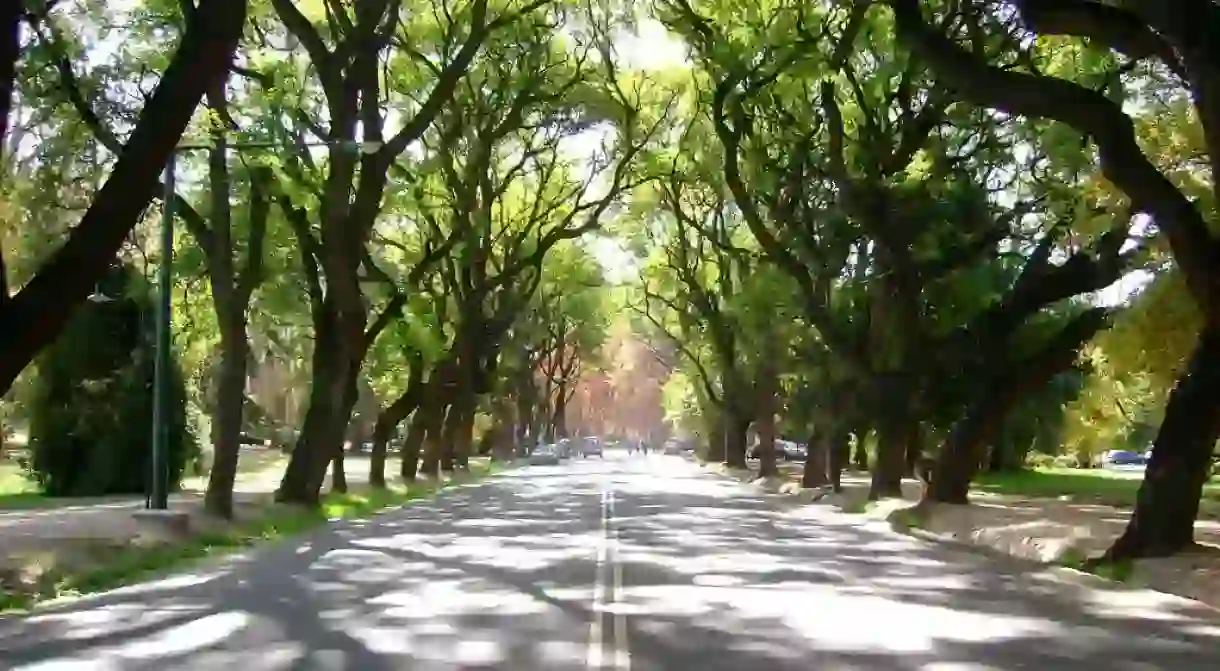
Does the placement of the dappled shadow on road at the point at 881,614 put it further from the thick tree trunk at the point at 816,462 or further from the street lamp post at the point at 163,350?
the thick tree trunk at the point at 816,462

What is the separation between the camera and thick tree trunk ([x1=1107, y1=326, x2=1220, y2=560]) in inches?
738

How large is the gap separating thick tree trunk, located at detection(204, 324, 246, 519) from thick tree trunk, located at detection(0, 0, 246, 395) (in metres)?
13.6

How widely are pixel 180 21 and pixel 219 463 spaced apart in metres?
8.19

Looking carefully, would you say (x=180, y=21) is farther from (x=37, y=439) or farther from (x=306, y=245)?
(x=37, y=439)

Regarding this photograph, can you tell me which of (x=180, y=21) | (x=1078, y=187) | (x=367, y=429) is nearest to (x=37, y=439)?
(x=180, y=21)

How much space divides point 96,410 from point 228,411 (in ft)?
53.4

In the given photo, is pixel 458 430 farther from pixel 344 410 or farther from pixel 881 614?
pixel 881 614

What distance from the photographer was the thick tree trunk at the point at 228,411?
27.1 m

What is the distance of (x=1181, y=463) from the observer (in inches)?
742

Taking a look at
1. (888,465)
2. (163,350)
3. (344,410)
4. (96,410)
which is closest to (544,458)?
(96,410)

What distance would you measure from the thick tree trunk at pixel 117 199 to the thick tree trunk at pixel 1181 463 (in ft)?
42.0

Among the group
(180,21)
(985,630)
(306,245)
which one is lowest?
(985,630)

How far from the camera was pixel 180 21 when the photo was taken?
2544 cm

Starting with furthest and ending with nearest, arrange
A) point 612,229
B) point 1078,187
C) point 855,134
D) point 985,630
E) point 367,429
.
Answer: point 367,429
point 612,229
point 855,134
point 1078,187
point 985,630
